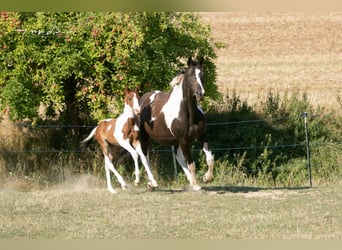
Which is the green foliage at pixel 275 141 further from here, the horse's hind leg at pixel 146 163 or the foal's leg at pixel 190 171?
the horse's hind leg at pixel 146 163

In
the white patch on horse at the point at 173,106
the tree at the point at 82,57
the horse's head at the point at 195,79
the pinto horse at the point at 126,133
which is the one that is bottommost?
the pinto horse at the point at 126,133

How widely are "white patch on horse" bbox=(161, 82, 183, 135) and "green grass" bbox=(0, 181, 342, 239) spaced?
4.80ft

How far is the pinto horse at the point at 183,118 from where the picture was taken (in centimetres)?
1644

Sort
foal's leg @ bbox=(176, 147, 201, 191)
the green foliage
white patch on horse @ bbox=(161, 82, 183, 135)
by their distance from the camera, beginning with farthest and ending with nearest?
the green foliage
white patch on horse @ bbox=(161, 82, 183, 135)
foal's leg @ bbox=(176, 147, 201, 191)

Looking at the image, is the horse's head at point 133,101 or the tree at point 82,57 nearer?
the horse's head at point 133,101

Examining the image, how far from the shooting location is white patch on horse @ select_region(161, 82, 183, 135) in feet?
55.9

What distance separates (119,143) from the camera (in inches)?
705

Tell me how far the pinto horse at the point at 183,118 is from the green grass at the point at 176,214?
73cm

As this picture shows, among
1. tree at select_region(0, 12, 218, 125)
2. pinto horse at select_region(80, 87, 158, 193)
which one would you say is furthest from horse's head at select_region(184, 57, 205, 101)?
tree at select_region(0, 12, 218, 125)

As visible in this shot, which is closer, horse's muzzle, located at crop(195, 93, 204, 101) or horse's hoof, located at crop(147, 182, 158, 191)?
horse's muzzle, located at crop(195, 93, 204, 101)

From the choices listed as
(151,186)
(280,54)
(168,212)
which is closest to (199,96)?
(151,186)

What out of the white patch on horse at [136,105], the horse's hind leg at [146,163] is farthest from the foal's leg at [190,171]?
the white patch on horse at [136,105]

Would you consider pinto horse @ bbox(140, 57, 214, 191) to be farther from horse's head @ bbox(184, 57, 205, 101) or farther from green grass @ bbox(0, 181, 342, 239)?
green grass @ bbox(0, 181, 342, 239)

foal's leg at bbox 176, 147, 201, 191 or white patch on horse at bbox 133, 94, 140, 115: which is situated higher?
white patch on horse at bbox 133, 94, 140, 115
